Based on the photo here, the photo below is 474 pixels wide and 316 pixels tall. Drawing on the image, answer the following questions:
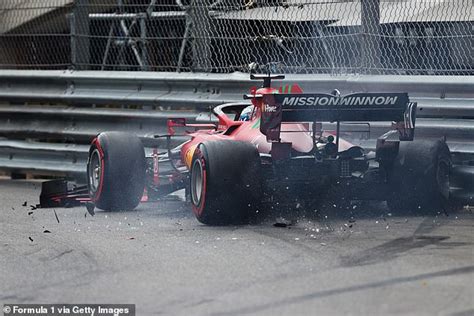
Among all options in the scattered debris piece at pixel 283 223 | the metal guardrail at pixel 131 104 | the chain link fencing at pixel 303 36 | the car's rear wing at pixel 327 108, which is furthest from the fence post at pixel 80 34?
the scattered debris piece at pixel 283 223

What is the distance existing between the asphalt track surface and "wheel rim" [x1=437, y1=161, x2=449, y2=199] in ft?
0.70

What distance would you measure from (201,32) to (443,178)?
3513 millimetres

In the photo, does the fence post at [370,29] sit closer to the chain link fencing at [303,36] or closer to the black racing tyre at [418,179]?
the chain link fencing at [303,36]

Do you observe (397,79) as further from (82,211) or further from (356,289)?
(356,289)

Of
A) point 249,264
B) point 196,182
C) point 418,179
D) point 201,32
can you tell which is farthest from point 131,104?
point 249,264

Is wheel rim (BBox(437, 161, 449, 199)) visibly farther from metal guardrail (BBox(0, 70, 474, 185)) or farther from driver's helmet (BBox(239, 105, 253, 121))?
driver's helmet (BBox(239, 105, 253, 121))

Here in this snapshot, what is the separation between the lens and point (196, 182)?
8.51 meters

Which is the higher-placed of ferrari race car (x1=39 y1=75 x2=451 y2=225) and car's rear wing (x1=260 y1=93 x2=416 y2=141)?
car's rear wing (x1=260 y1=93 x2=416 y2=141)

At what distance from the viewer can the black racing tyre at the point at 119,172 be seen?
9.52m

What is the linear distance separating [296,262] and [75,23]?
6.99 metres

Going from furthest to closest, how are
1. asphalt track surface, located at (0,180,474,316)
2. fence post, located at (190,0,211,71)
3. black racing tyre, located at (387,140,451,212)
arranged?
1. fence post, located at (190,0,211,71)
2. black racing tyre, located at (387,140,451,212)
3. asphalt track surface, located at (0,180,474,316)

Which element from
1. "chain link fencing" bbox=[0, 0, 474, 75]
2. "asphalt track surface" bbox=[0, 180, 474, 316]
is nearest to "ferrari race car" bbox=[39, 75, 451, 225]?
"asphalt track surface" bbox=[0, 180, 474, 316]

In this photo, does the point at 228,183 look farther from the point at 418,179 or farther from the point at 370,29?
the point at 370,29

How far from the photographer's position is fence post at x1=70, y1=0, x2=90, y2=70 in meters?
12.6
